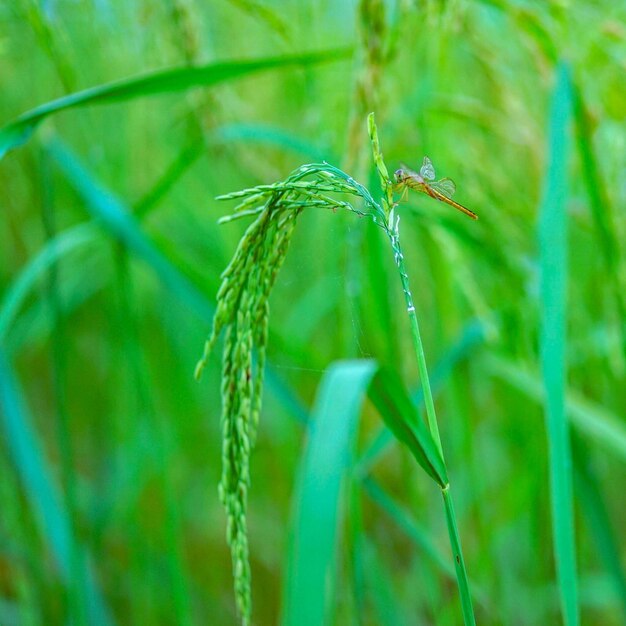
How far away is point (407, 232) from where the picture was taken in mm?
1666

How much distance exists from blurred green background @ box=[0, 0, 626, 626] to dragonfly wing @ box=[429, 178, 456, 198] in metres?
0.11

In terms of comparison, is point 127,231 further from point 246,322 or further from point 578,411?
point 578,411

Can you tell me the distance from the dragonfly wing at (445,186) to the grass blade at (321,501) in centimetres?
13

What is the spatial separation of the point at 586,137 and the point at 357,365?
480 millimetres

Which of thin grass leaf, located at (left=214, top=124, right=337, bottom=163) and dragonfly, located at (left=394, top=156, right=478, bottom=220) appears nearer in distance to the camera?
dragonfly, located at (left=394, top=156, right=478, bottom=220)

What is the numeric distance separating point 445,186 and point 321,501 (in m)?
0.23

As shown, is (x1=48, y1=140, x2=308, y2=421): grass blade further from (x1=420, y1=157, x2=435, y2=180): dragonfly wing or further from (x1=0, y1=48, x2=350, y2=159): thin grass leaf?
(x1=420, y1=157, x2=435, y2=180): dragonfly wing

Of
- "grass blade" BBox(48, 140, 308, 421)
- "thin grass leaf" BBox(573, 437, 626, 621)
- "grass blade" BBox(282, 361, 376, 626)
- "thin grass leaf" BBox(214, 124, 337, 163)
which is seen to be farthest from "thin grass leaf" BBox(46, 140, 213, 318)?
"thin grass leaf" BBox(573, 437, 626, 621)

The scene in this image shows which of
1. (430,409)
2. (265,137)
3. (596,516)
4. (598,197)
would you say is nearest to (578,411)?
(596,516)

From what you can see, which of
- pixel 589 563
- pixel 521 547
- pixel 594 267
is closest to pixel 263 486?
pixel 521 547

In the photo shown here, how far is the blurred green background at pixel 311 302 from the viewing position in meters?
0.96

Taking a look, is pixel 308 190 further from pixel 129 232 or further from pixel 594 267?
pixel 594 267

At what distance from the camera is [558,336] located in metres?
0.71

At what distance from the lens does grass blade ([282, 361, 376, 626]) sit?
0.50m
